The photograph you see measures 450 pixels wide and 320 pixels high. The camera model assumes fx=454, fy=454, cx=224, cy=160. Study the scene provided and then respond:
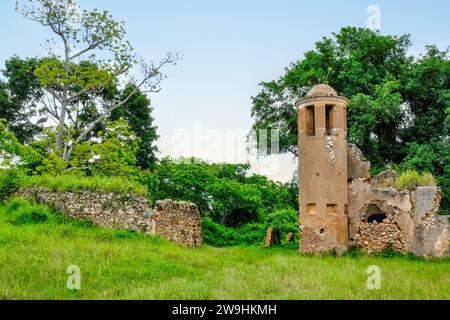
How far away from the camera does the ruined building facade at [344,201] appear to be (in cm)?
1758

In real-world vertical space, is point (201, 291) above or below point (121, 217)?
below

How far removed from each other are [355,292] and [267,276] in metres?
2.52

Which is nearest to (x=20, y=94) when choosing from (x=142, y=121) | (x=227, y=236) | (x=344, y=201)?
(x=142, y=121)

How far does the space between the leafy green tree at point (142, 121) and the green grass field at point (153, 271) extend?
18910mm

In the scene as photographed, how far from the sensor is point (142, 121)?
36.3 metres

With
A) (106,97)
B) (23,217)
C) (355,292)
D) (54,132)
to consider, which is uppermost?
(106,97)

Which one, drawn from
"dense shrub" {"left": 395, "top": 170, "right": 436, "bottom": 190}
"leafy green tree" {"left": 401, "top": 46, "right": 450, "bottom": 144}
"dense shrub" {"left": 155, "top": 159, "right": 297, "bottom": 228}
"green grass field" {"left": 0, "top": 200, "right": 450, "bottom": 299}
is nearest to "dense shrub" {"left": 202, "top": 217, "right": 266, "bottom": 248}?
"dense shrub" {"left": 155, "top": 159, "right": 297, "bottom": 228}

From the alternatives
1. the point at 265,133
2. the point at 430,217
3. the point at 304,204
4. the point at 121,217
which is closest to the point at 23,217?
the point at 121,217

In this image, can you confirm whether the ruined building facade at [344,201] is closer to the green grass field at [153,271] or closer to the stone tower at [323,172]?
the stone tower at [323,172]

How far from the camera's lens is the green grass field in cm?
871

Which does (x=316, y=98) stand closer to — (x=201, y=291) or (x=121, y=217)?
(x=121, y=217)

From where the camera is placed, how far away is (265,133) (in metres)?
31.2

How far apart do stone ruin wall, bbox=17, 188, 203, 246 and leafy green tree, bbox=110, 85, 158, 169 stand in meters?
17.4

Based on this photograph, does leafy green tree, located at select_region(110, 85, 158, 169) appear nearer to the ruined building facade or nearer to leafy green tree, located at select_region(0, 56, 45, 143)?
leafy green tree, located at select_region(0, 56, 45, 143)
